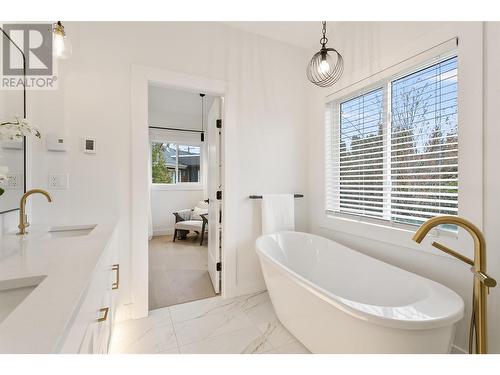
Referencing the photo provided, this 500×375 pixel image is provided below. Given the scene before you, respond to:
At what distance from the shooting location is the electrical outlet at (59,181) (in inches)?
67.2

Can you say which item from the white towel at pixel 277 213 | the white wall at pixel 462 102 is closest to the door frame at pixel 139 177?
the white towel at pixel 277 213

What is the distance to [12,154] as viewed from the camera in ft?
4.60

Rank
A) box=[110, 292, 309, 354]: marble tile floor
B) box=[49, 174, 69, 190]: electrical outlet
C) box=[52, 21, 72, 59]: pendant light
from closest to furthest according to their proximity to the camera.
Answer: box=[52, 21, 72, 59]: pendant light
box=[110, 292, 309, 354]: marble tile floor
box=[49, 174, 69, 190]: electrical outlet

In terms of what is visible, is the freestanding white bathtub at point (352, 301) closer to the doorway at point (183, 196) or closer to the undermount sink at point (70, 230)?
the doorway at point (183, 196)

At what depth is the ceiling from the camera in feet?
7.34

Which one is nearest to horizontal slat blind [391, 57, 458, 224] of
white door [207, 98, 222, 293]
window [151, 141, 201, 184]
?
white door [207, 98, 222, 293]

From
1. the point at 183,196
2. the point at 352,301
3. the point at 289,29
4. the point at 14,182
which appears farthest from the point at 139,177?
the point at 183,196

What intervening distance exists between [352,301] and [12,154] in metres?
2.21

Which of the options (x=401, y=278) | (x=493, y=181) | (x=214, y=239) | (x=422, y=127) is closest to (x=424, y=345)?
(x=401, y=278)

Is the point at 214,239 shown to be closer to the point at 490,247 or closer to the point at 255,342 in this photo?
the point at 255,342

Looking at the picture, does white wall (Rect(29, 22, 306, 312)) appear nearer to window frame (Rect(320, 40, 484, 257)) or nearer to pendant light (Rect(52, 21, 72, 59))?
pendant light (Rect(52, 21, 72, 59))

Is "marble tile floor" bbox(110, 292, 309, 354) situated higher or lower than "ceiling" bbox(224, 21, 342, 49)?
lower

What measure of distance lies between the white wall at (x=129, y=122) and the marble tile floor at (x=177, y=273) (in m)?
0.43

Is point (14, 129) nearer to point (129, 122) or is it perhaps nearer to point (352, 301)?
point (129, 122)
